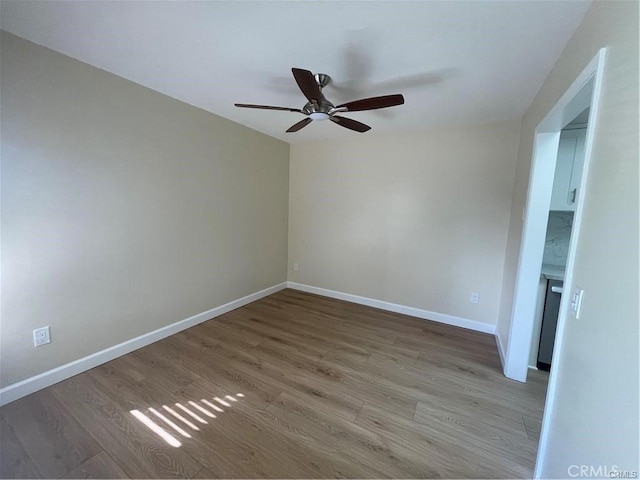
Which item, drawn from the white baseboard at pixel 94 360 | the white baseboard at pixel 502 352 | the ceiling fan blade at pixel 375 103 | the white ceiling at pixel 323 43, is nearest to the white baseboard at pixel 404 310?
the white baseboard at pixel 502 352

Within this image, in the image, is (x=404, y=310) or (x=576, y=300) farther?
(x=404, y=310)

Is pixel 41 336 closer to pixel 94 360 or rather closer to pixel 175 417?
pixel 94 360

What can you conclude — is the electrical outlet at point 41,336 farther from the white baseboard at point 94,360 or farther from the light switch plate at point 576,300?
the light switch plate at point 576,300

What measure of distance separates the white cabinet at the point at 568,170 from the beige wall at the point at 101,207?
10.8 feet

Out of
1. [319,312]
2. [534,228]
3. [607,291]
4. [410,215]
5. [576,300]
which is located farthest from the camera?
[319,312]

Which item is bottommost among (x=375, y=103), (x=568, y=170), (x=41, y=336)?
(x=41, y=336)

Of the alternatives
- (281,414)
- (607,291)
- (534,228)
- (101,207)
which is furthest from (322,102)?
(281,414)

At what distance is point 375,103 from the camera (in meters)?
1.69

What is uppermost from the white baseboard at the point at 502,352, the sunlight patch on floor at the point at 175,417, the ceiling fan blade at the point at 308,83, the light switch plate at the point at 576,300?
the ceiling fan blade at the point at 308,83

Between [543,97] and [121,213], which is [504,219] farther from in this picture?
[121,213]

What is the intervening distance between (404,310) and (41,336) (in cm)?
350

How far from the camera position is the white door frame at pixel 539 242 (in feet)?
3.99

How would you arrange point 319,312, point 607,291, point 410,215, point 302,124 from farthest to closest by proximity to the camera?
point 319,312 → point 410,215 → point 302,124 → point 607,291

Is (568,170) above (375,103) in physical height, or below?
below
